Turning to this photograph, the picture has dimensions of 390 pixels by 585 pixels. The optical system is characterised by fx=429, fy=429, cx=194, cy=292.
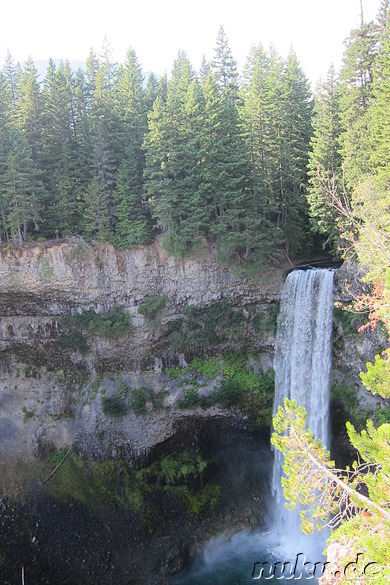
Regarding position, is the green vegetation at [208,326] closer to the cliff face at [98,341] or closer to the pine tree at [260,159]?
the cliff face at [98,341]

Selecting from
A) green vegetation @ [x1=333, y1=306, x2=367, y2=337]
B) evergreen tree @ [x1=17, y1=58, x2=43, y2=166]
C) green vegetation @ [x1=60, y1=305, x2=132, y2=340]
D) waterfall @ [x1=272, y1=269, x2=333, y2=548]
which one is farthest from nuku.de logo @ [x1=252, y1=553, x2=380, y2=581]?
evergreen tree @ [x1=17, y1=58, x2=43, y2=166]

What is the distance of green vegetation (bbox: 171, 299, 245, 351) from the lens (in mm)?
26109

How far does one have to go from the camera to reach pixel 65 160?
27.2 m

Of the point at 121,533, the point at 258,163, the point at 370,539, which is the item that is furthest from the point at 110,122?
the point at 370,539

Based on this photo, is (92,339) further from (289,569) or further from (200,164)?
(289,569)

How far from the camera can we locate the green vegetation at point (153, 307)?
Result: 84.3ft

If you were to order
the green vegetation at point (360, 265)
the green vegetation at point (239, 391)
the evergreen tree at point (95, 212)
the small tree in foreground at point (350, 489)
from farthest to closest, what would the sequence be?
the evergreen tree at point (95, 212), the green vegetation at point (239, 391), the green vegetation at point (360, 265), the small tree in foreground at point (350, 489)

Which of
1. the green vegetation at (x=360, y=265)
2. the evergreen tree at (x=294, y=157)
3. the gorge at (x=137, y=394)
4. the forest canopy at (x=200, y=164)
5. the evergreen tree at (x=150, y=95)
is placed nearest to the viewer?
the green vegetation at (x=360, y=265)

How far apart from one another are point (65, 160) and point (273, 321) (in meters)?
16.5

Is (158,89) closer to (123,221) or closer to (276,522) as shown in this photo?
(123,221)

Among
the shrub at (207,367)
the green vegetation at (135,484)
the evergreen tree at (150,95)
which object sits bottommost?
the green vegetation at (135,484)

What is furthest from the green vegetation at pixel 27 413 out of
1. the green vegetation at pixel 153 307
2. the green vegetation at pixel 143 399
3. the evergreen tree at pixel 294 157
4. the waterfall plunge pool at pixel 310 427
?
the evergreen tree at pixel 294 157

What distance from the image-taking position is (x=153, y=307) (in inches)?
1009

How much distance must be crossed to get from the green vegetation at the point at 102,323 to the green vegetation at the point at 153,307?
3.62 ft
